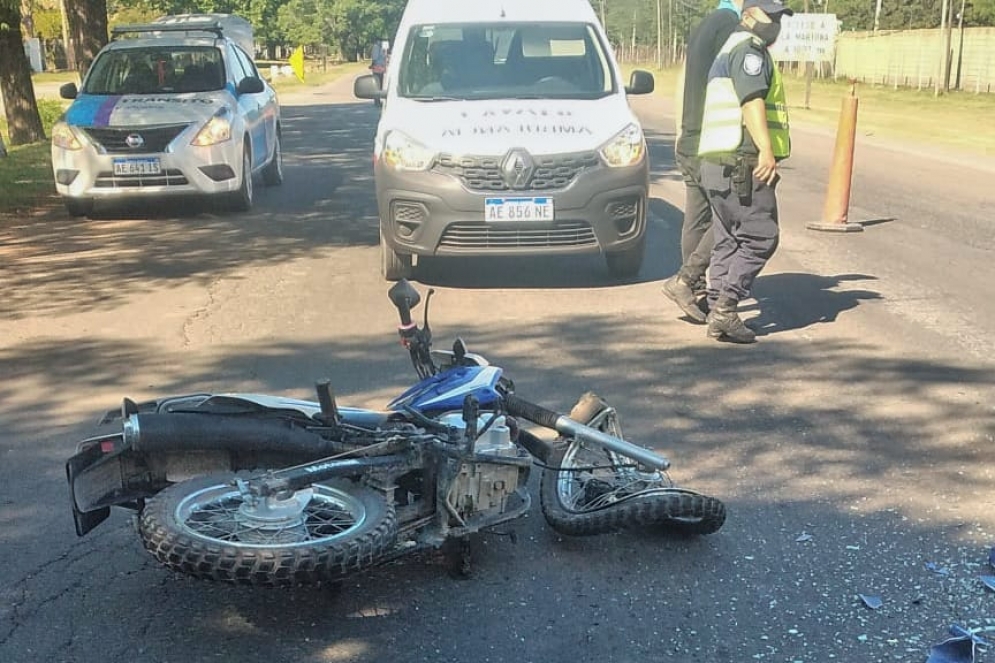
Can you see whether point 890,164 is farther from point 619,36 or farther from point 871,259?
point 619,36

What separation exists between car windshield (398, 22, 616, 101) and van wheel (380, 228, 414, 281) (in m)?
1.20

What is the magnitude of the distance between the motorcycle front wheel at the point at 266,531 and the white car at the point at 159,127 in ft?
27.8

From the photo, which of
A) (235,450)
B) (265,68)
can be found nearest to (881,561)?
(235,450)

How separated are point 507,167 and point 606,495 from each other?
411 cm

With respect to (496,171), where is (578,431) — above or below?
below

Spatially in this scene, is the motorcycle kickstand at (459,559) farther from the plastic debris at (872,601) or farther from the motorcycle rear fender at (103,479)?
the plastic debris at (872,601)

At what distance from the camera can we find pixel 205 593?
3750 millimetres

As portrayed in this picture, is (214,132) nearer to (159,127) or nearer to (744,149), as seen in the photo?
(159,127)

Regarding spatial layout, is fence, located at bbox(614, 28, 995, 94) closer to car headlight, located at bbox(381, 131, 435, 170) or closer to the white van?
the white van

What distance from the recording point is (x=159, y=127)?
11445mm

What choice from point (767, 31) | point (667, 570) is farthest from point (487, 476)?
point (767, 31)

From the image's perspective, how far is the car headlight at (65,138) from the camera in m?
11.4

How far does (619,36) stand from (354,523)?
12902cm

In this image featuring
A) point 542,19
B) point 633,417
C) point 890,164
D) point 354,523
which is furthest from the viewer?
point 890,164
